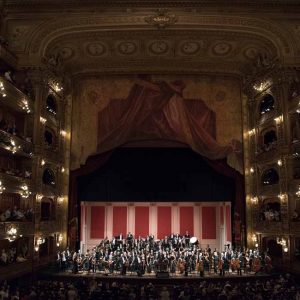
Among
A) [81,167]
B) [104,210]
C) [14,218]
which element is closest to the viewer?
[14,218]

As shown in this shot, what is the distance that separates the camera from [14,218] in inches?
706

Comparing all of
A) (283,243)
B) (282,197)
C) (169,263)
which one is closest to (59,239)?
(169,263)

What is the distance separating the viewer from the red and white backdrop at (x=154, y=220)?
90.6 feet

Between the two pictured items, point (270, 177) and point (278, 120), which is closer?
point (278, 120)

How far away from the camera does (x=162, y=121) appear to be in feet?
78.8

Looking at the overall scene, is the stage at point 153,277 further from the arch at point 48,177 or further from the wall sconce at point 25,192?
the arch at point 48,177

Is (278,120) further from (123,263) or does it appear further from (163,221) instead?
(163,221)

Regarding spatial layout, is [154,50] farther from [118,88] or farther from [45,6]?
[45,6]

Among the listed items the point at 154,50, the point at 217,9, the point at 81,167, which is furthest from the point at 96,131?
the point at 217,9

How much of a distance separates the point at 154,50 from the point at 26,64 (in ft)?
25.2

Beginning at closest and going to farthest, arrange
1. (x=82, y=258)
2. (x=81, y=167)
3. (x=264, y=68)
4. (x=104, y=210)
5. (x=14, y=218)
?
(x=14, y=218) → (x=82, y=258) → (x=264, y=68) → (x=81, y=167) → (x=104, y=210)

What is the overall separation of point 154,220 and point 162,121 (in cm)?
829

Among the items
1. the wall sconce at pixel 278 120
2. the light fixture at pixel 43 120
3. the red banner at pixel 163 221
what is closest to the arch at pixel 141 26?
the wall sconce at pixel 278 120

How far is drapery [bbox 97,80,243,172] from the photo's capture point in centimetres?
2362
